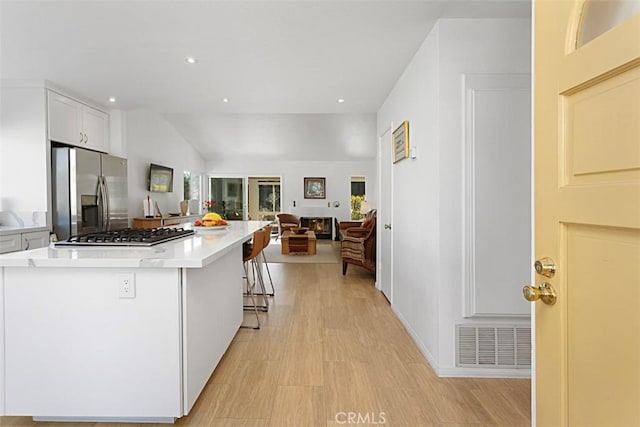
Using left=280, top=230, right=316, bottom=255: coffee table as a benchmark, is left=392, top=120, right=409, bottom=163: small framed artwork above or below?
above

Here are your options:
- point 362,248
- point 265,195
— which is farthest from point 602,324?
point 265,195

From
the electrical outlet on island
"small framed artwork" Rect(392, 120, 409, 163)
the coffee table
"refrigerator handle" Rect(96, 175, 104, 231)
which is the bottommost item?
the coffee table

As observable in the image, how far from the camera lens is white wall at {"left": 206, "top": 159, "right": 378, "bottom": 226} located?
9.87 metres

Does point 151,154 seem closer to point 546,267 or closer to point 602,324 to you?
point 546,267

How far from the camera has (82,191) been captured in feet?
12.7

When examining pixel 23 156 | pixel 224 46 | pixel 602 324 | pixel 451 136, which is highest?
pixel 224 46

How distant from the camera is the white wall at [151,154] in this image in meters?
5.45

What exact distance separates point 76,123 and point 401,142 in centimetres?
381

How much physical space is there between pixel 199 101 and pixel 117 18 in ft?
6.11

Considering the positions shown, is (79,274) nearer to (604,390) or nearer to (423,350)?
(604,390)

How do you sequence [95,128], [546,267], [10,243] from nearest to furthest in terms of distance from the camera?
[546,267] → [10,243] → [95,128]

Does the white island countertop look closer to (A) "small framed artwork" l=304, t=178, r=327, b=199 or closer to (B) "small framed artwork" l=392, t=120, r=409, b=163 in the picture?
(B) "small framed artwork" l=392, t=120, r=409, b=163
